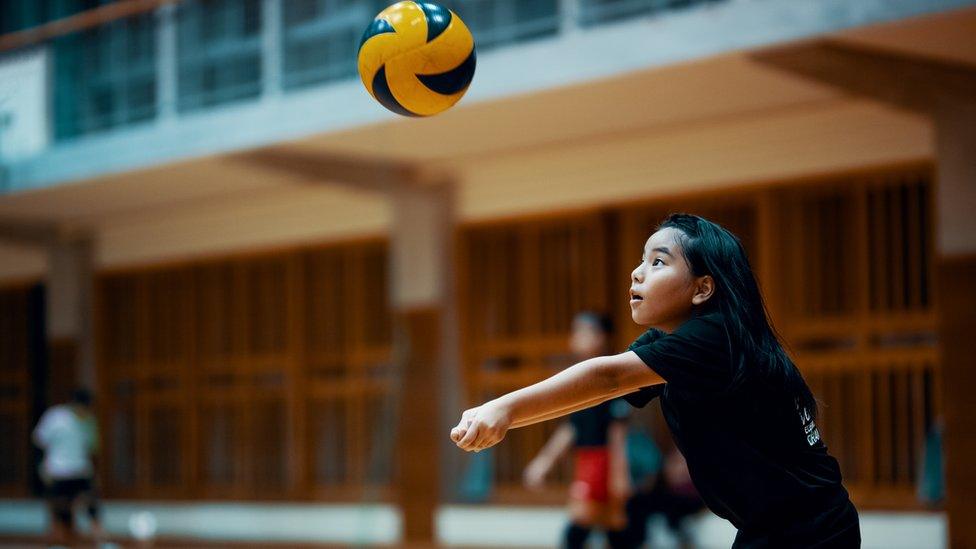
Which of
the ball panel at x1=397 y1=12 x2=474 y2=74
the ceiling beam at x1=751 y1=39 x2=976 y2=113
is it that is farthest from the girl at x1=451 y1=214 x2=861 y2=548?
the ceiling beam at x1=751 y1=39 x2=976 y2=113

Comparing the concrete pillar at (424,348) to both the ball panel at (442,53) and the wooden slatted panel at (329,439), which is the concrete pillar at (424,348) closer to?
the wooden slatted panel at (329,439)

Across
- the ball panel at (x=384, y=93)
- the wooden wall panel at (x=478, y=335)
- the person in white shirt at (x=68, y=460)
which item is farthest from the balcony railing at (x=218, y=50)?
the ball panel at (x=384, y=93)

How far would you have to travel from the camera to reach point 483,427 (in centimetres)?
335

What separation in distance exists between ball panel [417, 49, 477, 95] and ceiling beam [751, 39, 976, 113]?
592 centimetres

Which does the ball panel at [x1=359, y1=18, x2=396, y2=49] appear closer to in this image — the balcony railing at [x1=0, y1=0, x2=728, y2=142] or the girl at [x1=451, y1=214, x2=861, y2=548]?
the girl at [x1=451, y1=214, x2=861, y2=548]

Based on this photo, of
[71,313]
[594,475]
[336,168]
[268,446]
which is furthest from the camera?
[71,313]

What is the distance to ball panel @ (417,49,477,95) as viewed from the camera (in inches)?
235

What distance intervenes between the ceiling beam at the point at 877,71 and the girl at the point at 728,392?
7.86 meters

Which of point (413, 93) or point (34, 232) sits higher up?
point (34, 232)

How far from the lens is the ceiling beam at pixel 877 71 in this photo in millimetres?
11664

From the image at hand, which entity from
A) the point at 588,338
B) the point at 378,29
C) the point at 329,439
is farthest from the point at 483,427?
the point at 329,439

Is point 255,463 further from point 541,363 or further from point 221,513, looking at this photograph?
point 541,363

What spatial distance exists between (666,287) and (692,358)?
268 millimetres

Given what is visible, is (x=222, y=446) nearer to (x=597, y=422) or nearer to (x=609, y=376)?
(x=597, y=422)
